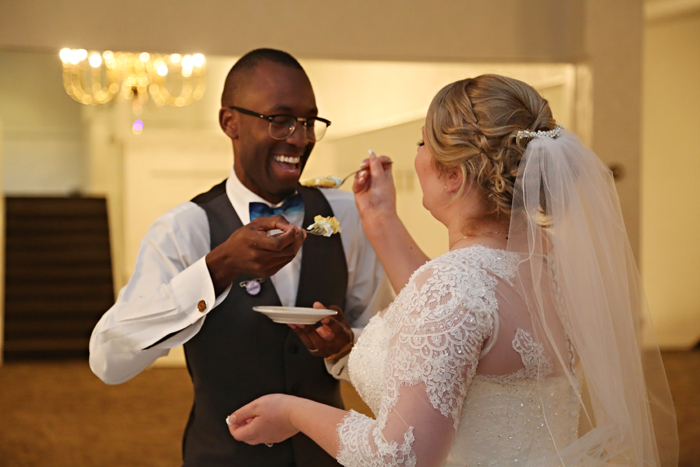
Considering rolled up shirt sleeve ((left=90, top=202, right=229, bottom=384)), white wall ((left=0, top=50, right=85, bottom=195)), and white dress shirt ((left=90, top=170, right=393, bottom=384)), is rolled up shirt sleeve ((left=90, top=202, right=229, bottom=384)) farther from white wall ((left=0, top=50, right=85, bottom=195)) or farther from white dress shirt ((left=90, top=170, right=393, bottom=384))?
white wall ((left=0, top=50, right=85, bottom=195))

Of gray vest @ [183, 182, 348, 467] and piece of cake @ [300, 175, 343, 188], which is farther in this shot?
piece of cake @ [300, 175, 343, 188]

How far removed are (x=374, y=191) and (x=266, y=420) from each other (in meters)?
0.73

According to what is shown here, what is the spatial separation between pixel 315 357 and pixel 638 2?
3532 mm

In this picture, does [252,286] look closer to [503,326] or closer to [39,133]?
[503,326]

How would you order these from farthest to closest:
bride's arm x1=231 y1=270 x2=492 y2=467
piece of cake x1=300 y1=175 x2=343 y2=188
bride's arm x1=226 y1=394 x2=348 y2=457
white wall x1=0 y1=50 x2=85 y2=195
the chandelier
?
1. white wall x1=0 y1=50 x2=85 y2=195
2. the chandelier
3. piece of cake x1=300 y1=175 x2=343 y2=188
4. bride's arm x1=226 y1=394 x2=348 y2=457
5. bride's arm x1=231 y1=270 x2=492 y2=467

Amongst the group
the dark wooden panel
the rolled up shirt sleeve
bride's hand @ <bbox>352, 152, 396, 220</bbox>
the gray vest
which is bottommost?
the dark wooden panel

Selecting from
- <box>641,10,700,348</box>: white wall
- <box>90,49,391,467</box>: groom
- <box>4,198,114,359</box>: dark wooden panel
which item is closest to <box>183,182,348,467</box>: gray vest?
<box>90,49,391,467</box>: groom

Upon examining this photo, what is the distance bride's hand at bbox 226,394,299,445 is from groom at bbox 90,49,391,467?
0.28m

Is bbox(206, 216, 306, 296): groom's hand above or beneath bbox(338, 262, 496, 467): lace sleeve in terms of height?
above

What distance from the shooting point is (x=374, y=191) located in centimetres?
188

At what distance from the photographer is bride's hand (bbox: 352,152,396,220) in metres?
1.87

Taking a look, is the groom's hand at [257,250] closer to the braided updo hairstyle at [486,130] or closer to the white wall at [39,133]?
the braided updo hairstyle at [486,130]

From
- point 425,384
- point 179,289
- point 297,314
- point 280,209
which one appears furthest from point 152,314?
point 425,384

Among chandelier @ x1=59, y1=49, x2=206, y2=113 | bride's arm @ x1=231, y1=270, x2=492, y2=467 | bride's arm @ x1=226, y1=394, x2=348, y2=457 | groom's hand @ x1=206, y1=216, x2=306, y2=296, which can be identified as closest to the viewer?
bride's arm @ x1=231, y1=270, x2=492, y2=467
